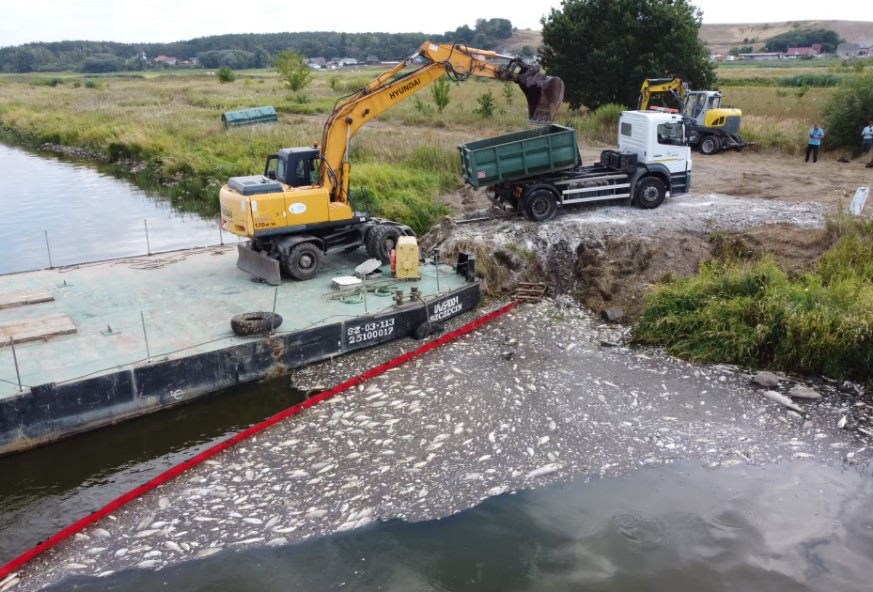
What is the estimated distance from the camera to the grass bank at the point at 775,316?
11523mm

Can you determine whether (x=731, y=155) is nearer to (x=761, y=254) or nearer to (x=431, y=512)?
(x=761, y=254)

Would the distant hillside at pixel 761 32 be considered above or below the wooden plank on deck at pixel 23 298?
above

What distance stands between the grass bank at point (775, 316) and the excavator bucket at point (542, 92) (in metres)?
4.73

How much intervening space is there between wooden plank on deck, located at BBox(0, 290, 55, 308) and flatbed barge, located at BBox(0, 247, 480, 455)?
19 millimetres

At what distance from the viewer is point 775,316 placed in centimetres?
1205

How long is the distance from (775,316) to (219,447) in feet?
30.6

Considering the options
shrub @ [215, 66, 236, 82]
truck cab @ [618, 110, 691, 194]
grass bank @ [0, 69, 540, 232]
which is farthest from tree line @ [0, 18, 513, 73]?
truck cab @ [618, 110, 691, 194]

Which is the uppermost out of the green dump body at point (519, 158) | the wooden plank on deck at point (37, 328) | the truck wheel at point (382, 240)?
the green dump body at point (519, 158)

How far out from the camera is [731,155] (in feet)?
88.7

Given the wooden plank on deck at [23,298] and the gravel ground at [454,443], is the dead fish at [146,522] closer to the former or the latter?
the gravel ground at [454,443]

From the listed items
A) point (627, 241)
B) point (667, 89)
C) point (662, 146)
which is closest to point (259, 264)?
point (627, 241)

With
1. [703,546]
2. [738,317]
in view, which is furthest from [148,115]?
[703,546]

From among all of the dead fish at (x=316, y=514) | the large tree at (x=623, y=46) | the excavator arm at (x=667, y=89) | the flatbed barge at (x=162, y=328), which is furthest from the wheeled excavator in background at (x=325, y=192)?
the large tree at (x=623, y=46)

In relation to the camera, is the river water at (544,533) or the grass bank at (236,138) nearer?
the river water at (544,533)
